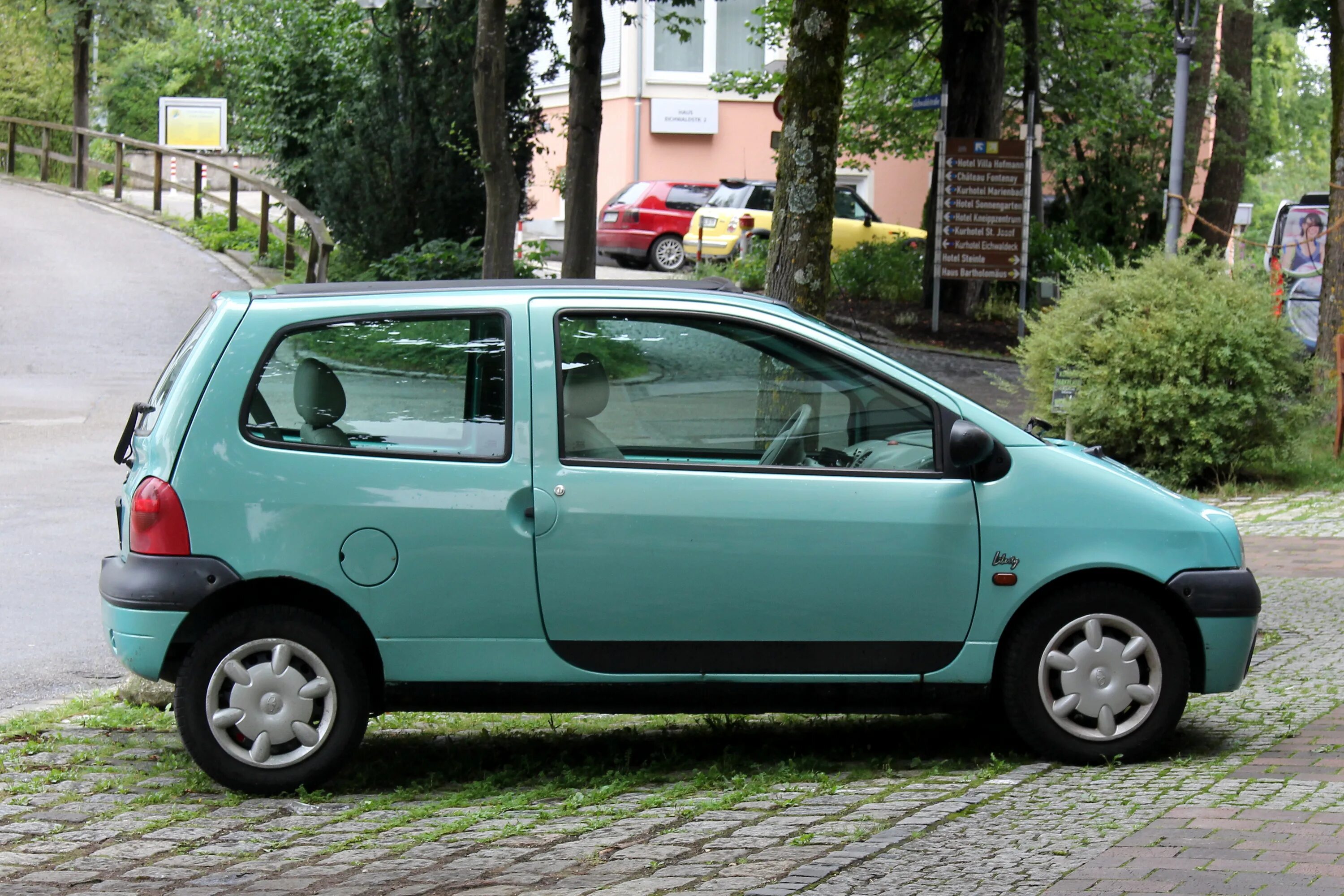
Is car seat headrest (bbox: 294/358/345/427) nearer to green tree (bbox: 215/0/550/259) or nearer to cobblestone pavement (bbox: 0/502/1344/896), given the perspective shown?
cobblestone pavement (bbox: 0/502/1344/896)

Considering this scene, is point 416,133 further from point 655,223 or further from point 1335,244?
point 1335,244

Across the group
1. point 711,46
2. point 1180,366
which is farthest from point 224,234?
point 711,46

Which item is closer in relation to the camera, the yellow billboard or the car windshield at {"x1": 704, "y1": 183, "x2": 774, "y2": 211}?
the car windshield at {"x1": 704, "y1": 183, "x2": 774, "y2": 211}

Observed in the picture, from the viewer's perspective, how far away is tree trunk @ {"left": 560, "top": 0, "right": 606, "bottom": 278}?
722 inches

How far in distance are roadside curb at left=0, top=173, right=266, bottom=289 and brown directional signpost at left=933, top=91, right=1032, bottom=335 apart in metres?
9.25

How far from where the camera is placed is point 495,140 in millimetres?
17656

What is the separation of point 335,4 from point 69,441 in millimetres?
13521

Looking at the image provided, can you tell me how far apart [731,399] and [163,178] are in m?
26.0

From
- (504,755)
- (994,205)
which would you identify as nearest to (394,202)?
(994,205)

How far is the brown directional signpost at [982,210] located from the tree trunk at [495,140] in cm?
565

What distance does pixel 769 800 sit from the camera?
518 cm

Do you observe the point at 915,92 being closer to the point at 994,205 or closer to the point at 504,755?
the point at 994,205

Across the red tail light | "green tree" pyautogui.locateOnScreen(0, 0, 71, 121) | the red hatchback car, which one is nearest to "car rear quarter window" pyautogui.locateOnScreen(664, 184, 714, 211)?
the red hatchback car

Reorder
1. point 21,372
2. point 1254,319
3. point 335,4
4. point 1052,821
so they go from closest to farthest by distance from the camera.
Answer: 1. point 1052,821
2. point 1254,319
3. point 21,372
4. point 335,4
